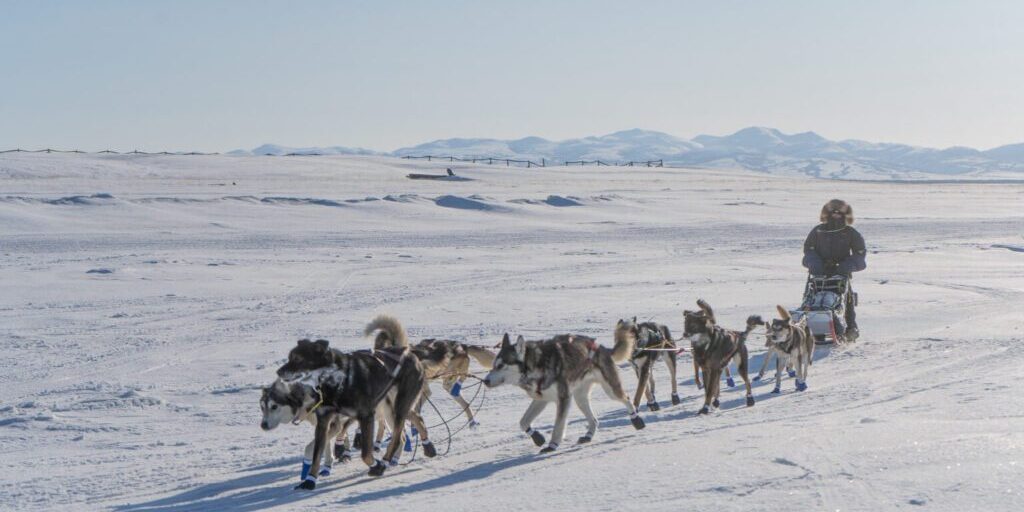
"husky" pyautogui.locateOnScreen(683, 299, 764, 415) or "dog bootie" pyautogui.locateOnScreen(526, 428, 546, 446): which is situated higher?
"husky" pyautogui.locateOnScreen(683, 299, 764, 415)

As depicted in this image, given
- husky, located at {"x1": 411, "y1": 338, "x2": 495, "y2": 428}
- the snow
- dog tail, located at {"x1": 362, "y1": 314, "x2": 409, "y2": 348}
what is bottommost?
the snow

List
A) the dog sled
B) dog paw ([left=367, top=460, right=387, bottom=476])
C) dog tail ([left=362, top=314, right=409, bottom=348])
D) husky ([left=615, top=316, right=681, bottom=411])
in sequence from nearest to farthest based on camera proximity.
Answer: dog paw ([left=367, top=460, right=387, bottom=476]), dog tail ([left=362, top=314, right=409, bottom=348]), husky ([left=615, top=316, right=681, bottom=411]), the dog sled

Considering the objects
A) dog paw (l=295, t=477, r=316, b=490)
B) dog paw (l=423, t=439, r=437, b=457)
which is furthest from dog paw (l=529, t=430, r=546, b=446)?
dog paw (l=295, t=477, r=316, b=490)

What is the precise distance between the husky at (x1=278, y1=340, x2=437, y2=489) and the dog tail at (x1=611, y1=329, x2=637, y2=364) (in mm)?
1563

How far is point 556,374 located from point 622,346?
3.01 ft

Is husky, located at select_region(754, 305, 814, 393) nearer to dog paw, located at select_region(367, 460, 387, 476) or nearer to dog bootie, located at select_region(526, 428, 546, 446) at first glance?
dog bootie, located at select_region(526, 428, 546, 446)

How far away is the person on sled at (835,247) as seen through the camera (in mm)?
12453

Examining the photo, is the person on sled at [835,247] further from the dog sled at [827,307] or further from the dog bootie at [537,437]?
the dog bootie at [537,437]

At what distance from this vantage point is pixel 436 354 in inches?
295

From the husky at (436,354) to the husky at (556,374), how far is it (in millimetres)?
598

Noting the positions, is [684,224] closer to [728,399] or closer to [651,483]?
[728,399]

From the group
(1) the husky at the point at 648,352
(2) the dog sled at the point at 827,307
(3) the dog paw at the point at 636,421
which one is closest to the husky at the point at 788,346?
(2) the dog sled at the point at 827,307

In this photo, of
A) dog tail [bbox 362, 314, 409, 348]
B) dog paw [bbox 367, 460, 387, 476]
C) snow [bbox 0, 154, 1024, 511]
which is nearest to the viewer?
snow [bbox 0, 154, 1024, 511]

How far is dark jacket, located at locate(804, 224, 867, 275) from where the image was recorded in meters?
12.4
